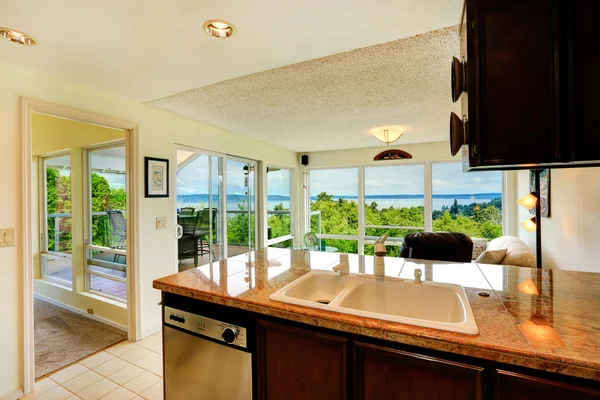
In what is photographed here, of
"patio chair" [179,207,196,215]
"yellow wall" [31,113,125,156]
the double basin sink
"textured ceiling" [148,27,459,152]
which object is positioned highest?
"textured ceiling" [148,27,459,152]

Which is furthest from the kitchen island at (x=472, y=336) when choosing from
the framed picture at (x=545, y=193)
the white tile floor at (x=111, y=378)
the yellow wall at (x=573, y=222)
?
the framed picture at (x=545, y=193)

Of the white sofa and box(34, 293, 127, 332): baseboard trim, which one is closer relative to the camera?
the white sofa

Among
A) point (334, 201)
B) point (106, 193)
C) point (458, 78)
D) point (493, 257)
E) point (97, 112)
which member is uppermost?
point (97, 112)

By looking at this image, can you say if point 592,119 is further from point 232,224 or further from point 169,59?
point 232,224

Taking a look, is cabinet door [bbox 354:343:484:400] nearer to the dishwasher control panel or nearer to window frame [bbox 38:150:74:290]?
the dishwasher control panel

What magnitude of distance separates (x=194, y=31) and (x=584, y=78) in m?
1.76

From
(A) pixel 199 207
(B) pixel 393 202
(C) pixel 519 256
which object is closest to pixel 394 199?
(B) pixel 393 202

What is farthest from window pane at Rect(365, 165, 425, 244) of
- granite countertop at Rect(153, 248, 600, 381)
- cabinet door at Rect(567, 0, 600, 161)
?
cabinet door at Rect(567, 0, 600, 161)

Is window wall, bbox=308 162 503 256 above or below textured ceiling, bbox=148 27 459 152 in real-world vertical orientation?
below

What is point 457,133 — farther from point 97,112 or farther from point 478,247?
point 478,247

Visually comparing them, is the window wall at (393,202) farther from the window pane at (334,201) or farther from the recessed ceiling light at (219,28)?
the recessed ceiling light at (219,28)

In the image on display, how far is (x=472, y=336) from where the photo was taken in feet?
2.86

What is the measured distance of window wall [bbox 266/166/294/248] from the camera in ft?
16.8

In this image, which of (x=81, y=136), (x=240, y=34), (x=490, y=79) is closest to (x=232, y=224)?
(x=81, y=136)
